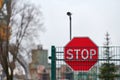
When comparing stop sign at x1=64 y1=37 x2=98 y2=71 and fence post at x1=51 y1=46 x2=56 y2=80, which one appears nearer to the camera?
stop sign at x1=64 y1=37 x2=98 y2=71

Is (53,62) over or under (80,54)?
under

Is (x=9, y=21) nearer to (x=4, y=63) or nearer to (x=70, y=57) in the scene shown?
(x=4, y=63)

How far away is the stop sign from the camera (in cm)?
1390

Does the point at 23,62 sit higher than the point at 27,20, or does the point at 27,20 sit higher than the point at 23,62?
the point at 27,20

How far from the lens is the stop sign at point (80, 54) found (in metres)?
13.9

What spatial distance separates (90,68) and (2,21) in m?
24.6

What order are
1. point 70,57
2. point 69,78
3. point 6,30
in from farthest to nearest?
point 6,30 < point 69,78 < point 70,57

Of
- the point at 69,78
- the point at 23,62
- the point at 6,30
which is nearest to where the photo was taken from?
the point at 69,78

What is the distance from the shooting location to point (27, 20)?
3834cm

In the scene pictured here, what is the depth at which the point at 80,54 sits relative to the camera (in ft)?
45.6

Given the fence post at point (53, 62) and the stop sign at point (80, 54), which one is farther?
the fence post at point (53, 62)

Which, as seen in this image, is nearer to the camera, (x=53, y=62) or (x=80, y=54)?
(x=80, y=54)

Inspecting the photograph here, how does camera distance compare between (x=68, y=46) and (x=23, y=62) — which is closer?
(x=68, y=46)

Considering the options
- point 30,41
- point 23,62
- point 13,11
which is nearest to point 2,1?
point 13,11
